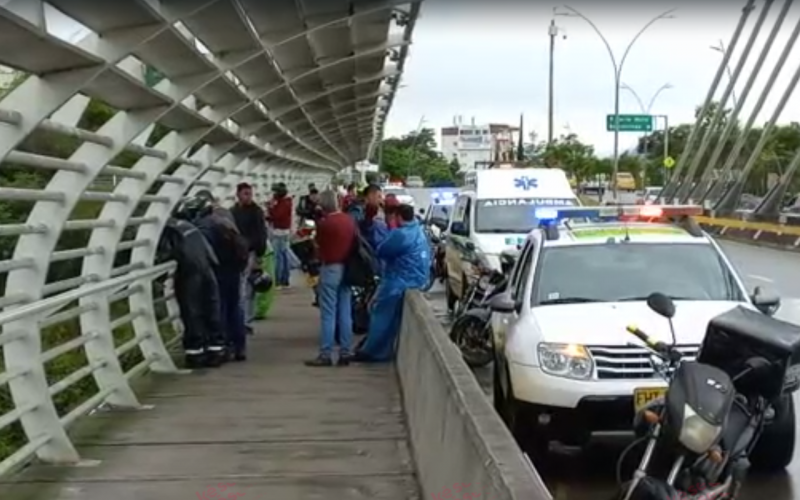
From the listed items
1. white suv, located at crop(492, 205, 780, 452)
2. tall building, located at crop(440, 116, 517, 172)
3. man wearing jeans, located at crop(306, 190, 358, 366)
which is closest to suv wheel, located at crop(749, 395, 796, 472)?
white suv, located at crop(492, 205, 780, 452)

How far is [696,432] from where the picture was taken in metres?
5.32

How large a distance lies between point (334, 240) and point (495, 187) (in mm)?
8168

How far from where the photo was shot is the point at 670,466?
5.57 m

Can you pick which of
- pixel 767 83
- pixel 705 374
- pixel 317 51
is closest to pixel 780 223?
pixel 767 83

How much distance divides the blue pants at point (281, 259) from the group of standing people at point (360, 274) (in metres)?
8.08

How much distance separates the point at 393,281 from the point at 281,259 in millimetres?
9732

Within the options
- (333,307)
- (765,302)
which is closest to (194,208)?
(333,307)

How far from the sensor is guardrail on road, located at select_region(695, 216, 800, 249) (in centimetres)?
3856

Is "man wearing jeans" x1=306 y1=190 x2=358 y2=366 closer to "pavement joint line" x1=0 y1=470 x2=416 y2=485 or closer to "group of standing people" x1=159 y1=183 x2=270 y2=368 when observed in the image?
"group of standing people" x1=159 y1=183 x2=270 y2=368

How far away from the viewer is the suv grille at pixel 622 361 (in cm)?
814

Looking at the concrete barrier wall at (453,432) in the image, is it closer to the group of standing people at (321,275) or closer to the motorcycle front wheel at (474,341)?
the group of standing people at (321,275)

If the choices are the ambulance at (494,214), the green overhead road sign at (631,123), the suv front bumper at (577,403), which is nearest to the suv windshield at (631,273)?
the suv front bumper at (577,403)

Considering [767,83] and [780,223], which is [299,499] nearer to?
[780,223]

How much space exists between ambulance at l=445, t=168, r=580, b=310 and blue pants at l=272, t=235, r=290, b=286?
2.81m
